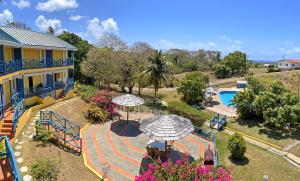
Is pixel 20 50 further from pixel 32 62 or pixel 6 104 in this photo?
pixel 6 104

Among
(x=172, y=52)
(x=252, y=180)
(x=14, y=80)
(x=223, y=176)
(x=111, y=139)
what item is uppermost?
(x=172, y=52)

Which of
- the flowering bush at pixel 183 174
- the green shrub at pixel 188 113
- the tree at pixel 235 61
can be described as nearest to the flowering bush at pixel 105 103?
the green shrub at pixel 188 113

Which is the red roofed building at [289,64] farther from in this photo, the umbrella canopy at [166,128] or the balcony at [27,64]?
the umbrella canopy at [166,128]

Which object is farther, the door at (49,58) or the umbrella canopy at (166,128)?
the door at (49,58)

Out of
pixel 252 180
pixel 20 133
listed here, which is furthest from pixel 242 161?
pixel 20 133

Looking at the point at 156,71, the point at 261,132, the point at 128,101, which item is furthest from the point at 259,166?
the point at 156,71

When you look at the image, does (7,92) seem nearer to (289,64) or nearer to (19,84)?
(19,84)
